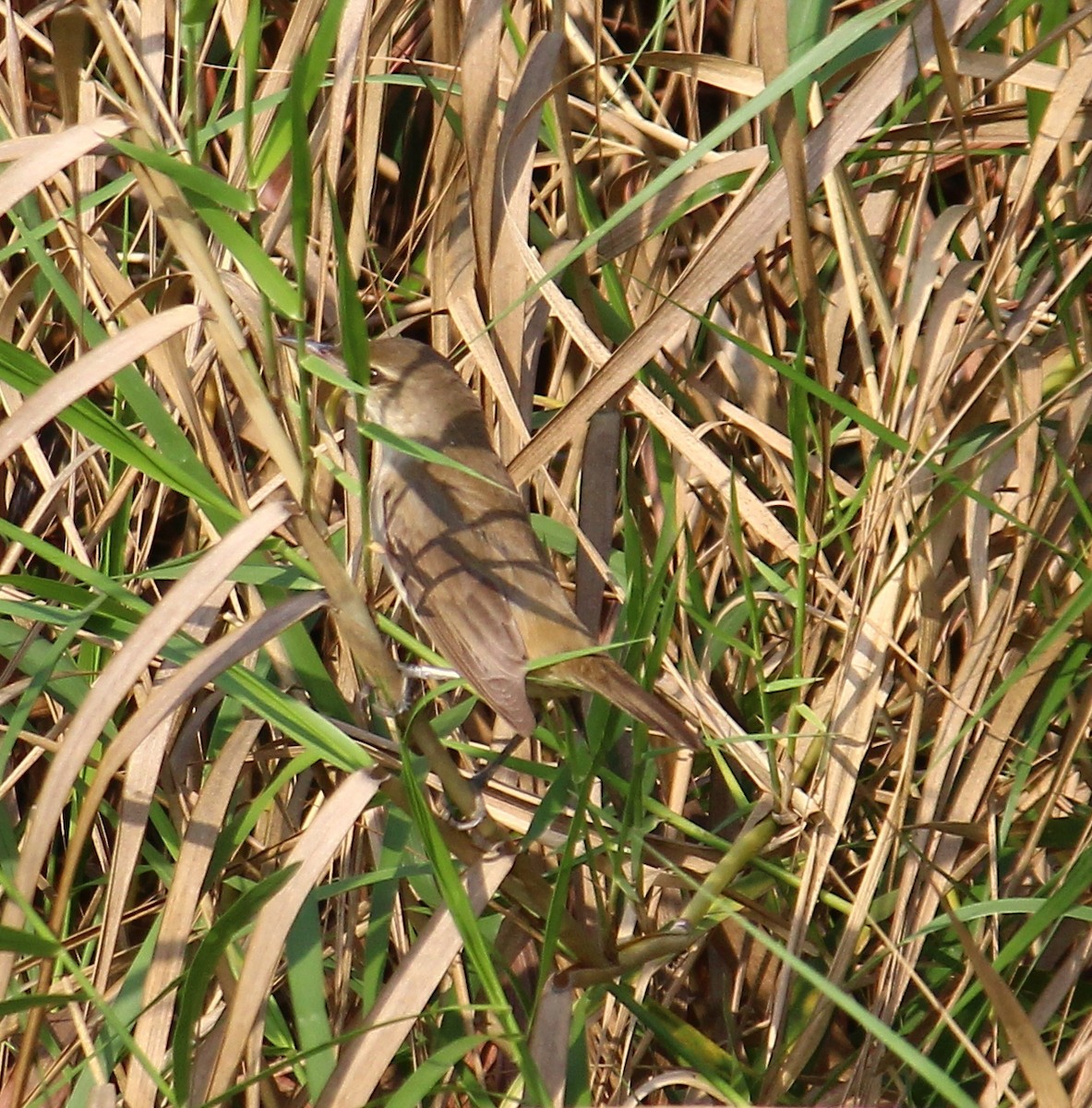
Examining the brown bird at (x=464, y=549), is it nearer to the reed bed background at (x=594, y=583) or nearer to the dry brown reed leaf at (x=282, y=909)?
the reed bed background at (x=594, y=583)

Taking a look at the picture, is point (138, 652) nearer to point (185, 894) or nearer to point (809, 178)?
point (185, 894)

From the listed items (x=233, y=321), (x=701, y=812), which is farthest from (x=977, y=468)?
(x=233, y=321)

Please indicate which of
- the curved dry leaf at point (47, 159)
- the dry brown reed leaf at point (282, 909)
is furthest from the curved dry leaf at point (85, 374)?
the dry brown reed leaf at point (282, 909)

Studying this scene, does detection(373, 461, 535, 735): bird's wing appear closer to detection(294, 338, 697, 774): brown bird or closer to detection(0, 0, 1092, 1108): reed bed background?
detection(294, 338, 697, 774): brown bird

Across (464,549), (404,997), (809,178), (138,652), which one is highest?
(809,178)

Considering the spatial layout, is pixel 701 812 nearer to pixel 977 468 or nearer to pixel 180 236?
pixel 977 468

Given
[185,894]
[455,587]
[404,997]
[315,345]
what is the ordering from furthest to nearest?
[455,587], [315,345], [185,894], [404,997]

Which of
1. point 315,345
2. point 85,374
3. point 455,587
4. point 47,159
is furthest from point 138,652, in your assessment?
point 455,587

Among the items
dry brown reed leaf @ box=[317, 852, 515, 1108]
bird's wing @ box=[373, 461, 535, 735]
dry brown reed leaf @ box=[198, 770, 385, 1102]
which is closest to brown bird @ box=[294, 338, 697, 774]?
bird's wing @ box=[373, 461, 535, 735]
